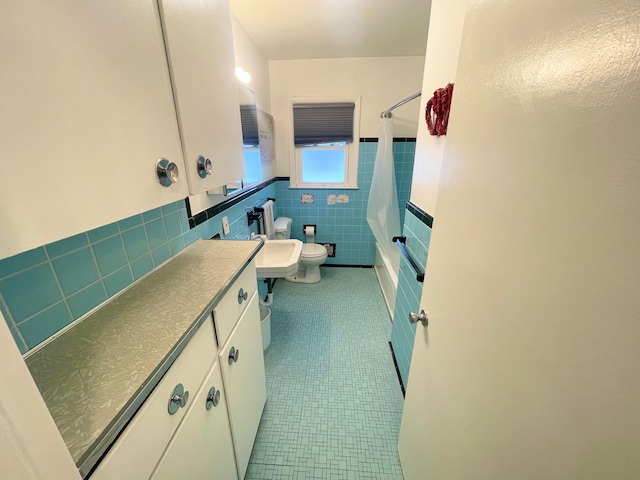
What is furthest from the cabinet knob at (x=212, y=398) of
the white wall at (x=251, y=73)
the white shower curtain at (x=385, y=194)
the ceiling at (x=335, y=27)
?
the ceiling at (x=335, y=27)

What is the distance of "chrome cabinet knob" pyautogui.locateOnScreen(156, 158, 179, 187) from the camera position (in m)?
0.67

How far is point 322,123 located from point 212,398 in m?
2.65

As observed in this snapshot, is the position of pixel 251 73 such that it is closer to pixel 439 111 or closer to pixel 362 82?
pixel 362 82

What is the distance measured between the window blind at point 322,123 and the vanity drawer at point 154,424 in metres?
2.49

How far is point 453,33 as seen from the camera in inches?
36.4

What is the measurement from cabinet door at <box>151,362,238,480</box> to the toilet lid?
183cm

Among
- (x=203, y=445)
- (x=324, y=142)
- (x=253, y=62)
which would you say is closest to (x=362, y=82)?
(x=324, y=142)

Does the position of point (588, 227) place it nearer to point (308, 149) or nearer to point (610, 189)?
point (610, 189)

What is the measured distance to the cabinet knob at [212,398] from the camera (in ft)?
2.46

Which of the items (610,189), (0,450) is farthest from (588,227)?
(0,450)

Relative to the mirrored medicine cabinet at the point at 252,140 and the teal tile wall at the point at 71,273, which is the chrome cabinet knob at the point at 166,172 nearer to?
the teal tile wall at the point at 71,273

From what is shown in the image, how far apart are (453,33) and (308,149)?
2.06m

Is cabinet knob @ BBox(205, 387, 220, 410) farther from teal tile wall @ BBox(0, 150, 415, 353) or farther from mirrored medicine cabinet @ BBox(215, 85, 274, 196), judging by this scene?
mirrored medicine cabinet @ BBox(215, 85, 274, 196)

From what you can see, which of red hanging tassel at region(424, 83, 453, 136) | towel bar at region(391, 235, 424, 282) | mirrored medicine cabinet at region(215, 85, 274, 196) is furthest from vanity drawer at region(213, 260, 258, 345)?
red hanging tassel at region(424, 83, 453, 136)
